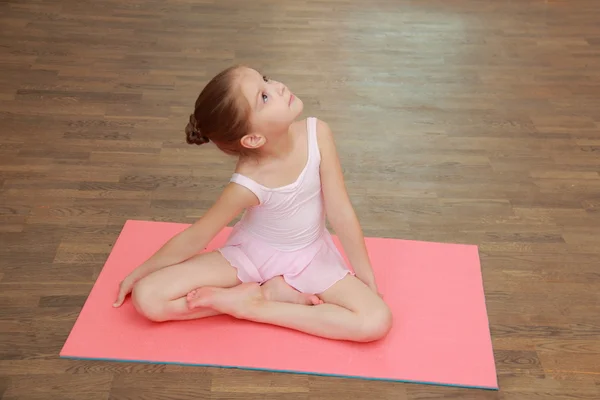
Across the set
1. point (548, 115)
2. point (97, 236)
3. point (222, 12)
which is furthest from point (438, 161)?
point (222, 12)

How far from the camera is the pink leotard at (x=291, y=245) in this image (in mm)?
1762

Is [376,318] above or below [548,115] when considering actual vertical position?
above

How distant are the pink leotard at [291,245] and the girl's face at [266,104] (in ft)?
0.53

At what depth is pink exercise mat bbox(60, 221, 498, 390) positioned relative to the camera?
1675 mm

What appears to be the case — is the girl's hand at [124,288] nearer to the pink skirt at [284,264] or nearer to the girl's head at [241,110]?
the pink skirt at [284,264]

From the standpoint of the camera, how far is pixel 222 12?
370cm

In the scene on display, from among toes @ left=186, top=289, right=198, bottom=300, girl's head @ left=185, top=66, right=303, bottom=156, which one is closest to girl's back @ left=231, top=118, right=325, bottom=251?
girl's head @ left=185, top=66, right=303, bottom=156

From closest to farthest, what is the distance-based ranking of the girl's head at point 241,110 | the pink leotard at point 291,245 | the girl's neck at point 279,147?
the girl's head at point 241,110 → the girl's neck at point 279,147 → the pink leotard at point 291,245

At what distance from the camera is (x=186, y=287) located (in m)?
1.76

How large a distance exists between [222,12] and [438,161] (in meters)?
1.70

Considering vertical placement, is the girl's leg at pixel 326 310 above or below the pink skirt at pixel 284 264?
below

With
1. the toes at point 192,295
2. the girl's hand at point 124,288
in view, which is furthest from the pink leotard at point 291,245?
the girl's hand at point 124,288

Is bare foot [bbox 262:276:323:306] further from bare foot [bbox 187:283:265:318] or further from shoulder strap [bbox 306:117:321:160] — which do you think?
shoulder strap [bbox 306:117:321:160]

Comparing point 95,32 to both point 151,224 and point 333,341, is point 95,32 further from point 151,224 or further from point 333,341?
point 333,341
